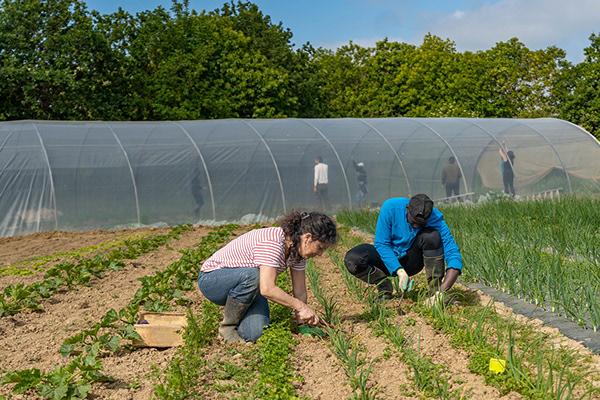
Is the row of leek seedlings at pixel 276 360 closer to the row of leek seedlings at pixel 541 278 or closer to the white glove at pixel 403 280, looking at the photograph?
the white glove at pixel 403 280

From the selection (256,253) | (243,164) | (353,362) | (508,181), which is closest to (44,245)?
(243,164)

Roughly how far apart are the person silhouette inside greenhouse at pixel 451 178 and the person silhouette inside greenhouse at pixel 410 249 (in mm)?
11153

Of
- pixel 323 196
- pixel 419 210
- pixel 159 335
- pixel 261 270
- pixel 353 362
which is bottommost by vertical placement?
pixel 323 196

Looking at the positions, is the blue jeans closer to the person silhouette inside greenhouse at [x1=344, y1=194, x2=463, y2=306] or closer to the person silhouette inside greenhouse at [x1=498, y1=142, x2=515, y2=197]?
the person silhouette inside greenhouse at [x1=344, y1=194, x2=463, y2=306]

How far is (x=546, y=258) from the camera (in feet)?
19.1

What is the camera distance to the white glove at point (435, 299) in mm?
4782

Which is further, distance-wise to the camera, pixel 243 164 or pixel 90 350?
pixel 243 164

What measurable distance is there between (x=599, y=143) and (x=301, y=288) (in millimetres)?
15616

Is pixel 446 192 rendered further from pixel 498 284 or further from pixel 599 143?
pixel 498 284

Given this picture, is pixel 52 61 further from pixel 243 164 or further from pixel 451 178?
pixel 451 178

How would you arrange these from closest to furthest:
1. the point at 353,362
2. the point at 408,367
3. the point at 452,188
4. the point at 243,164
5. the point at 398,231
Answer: the point at 353,362 → the point at 408,367 → the point at 398,231 → the point at 243,164 → the point at 452,188

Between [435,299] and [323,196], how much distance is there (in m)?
10.8

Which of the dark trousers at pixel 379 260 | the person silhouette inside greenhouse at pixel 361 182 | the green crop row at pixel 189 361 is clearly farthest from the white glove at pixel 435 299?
the person silhouette inside greenhouse at pixel 361 182

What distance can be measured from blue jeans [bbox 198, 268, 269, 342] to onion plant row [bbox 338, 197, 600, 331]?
6.11ft
